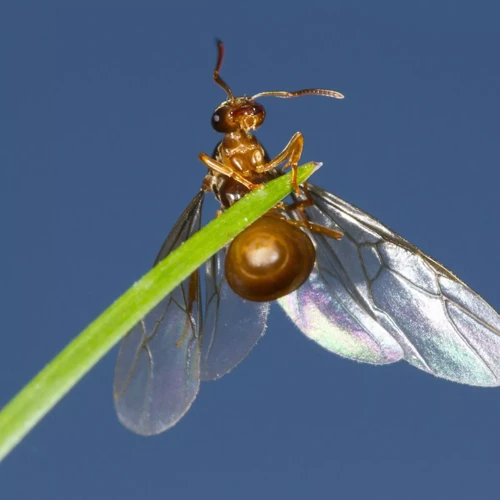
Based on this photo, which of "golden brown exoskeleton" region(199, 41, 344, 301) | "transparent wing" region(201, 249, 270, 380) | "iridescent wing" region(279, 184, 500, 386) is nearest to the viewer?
"golden brown exoskeleton" region(199, 41, 344, 301)

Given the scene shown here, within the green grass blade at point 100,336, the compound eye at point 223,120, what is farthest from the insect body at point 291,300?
the green grass blade at point 100,336

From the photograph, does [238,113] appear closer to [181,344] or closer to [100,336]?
[181,344]

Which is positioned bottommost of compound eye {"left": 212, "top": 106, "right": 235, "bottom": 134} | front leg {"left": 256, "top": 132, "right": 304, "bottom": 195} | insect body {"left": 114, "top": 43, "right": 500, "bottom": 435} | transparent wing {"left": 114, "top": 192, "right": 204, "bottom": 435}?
transparent wing {"left": 114, "top": 192, "right": 204, "bottom": 435}

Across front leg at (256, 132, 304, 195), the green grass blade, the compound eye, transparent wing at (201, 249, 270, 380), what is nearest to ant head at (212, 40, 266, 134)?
the compound eye

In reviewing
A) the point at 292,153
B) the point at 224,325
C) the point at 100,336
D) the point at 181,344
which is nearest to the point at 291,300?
the point at 224,325

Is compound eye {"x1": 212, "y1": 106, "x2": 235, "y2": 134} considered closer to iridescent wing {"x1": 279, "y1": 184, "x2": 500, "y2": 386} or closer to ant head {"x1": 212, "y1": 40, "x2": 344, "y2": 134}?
ant head {"x1": 212, "y1": 40, "x2": 344, "y2": 134}
